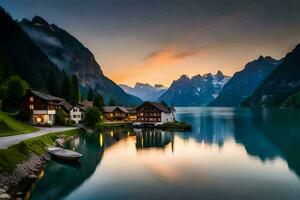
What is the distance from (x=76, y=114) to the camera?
5408 inches

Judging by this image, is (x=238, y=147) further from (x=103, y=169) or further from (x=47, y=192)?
(x=47, y=192)

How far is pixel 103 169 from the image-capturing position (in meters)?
61.2

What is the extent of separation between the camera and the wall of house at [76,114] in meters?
135

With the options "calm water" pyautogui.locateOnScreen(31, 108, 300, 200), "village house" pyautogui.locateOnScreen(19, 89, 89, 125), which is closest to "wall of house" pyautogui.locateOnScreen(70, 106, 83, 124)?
"village house" pyautogui.locateOnScreen(19, 89, 89, 125)

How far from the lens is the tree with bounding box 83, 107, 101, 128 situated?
126 m

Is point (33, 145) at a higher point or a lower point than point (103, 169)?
higher

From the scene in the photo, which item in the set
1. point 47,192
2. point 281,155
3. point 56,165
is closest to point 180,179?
point 47,192

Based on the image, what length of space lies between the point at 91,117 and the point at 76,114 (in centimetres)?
1318

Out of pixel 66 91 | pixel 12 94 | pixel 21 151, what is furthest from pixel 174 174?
pixel 66 91

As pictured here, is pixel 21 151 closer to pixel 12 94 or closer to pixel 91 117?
pixel 12 94

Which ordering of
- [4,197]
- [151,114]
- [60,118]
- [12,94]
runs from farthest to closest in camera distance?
[151,114] → [60,118] → [12,94] → [4,197]

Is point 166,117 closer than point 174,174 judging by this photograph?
No

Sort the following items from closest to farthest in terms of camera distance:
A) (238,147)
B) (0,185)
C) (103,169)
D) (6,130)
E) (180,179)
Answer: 1. (0,185)
2. (180,179)
3. (103,169)
4. (6,130)
5. (238,147)

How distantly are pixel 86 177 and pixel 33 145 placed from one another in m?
18.2
